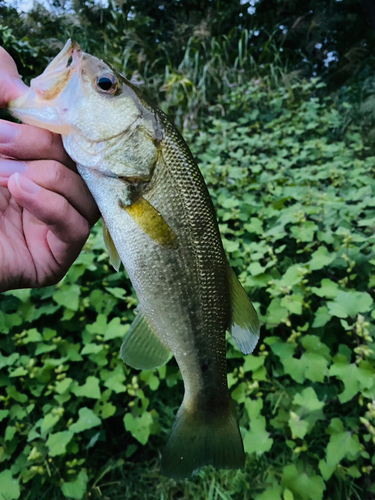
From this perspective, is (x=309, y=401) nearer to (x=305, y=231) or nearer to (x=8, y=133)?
(x=305, y=231)

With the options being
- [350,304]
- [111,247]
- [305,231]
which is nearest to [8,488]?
[111,247]

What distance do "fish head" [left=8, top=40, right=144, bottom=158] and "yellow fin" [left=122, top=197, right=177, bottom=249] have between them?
19cm

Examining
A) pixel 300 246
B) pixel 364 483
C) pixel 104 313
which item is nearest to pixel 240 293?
pixel 104 313

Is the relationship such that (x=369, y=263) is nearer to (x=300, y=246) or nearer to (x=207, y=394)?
(x=300, y=246)

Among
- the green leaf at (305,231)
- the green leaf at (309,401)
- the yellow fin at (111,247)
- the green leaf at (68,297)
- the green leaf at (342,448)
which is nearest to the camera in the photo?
the yellow fin at (111,247)

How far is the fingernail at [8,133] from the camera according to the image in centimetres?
89

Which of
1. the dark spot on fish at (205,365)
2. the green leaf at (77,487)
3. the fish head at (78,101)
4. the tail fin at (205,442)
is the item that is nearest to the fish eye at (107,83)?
the fish head at (78,101)

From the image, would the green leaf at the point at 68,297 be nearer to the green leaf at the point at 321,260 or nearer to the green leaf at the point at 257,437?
the green leaf at the point at 257,437

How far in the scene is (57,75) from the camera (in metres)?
0.88

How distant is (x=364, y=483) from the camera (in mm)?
1768

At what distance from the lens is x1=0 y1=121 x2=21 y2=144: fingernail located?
0.89 m

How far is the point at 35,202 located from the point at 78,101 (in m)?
0.28

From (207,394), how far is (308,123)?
4504mm

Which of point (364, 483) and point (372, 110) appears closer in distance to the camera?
point (364, 483)
